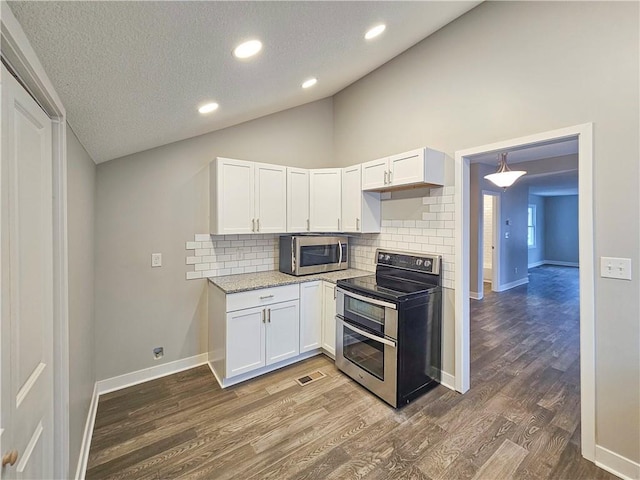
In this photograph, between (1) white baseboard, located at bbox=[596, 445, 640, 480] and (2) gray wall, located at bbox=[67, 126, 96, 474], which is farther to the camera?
(1) white baseboard, located at bbox=[596, 445, 640, 480]

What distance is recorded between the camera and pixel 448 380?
2709 millimetres

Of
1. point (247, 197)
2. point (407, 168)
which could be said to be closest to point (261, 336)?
point (247, 197)

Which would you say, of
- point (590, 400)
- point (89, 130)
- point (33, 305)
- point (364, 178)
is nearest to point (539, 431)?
point (590, 400)

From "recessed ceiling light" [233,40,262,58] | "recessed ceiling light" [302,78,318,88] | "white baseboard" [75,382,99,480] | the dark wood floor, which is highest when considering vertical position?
"recessed ceiling light" [302,78,318,88]

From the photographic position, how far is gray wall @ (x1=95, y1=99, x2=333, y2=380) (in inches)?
103

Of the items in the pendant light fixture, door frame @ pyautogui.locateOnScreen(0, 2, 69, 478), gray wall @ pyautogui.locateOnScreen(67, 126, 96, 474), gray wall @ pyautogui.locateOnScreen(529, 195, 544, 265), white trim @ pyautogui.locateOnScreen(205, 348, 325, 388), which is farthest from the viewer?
gray wall @ pyautogui.locateOnScreen(529, 195, 544, 265)

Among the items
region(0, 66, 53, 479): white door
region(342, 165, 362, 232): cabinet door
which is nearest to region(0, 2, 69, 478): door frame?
region(0, 66, 53, 479): white door

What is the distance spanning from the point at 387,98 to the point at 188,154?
226 cm

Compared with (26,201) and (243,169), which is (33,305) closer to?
(26,201)

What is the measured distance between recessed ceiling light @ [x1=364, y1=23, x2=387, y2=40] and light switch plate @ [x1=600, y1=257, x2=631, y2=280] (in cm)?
216

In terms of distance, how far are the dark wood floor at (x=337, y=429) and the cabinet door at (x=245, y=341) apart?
20 centimetres

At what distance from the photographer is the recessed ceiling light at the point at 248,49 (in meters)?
1.40

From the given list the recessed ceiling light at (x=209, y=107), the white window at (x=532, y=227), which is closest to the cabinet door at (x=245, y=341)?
the recessed ceiling light at (x=209, y=107)

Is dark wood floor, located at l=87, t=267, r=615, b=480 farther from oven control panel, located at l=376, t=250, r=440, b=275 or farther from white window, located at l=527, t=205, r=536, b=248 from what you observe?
white window, located at l=527, t=205, r=536, b=248
